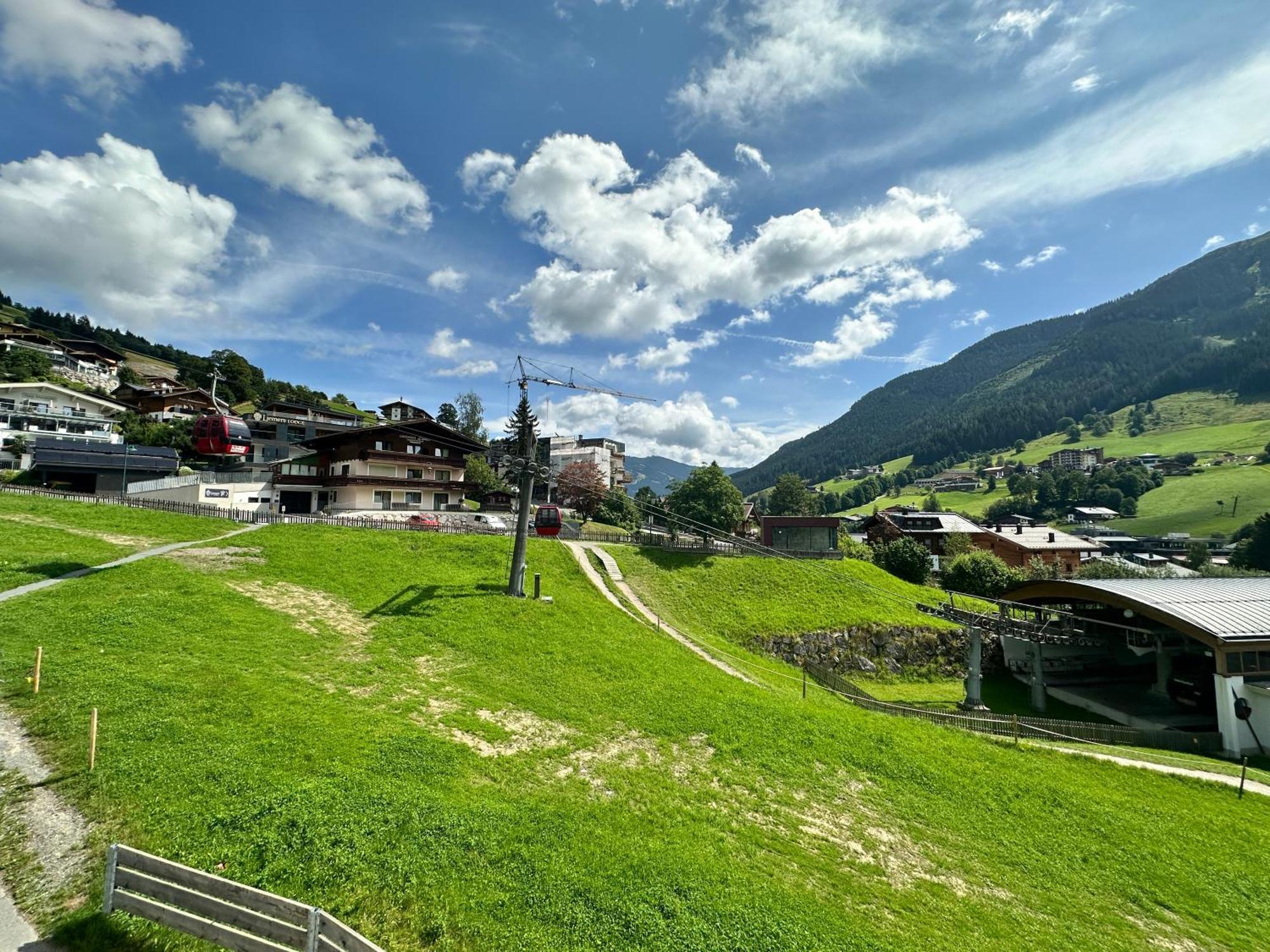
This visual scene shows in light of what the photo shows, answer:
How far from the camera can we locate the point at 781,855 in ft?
40.0

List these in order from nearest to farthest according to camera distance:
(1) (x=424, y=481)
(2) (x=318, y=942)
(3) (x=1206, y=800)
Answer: (2) (x=318, y=942) < (3) (x=1206, y=800) < (1) (x=424, y=481)

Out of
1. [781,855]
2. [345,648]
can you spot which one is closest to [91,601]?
[345,648]

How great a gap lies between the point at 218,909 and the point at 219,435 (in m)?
27.4

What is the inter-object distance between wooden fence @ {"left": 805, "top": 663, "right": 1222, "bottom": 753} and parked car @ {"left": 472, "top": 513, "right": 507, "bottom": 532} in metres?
34.4

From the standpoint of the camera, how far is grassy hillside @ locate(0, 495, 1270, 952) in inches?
370

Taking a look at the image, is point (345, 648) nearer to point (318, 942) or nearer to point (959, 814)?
point (318, 942)

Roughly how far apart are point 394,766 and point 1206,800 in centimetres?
3009

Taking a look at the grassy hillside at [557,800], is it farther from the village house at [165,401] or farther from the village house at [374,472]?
the village house at [165,401]

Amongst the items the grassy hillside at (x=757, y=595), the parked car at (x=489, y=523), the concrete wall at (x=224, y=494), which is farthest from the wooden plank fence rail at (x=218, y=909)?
the concrete wall at (x=224, y=494)

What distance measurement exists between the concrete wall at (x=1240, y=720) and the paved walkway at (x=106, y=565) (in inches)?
2327

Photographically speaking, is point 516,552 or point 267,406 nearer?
point 516,552

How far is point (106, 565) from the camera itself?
84.5 feet

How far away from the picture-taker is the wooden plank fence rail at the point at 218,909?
6.47 meters

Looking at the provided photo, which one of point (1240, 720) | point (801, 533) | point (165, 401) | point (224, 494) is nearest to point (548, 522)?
point (224, 494)
